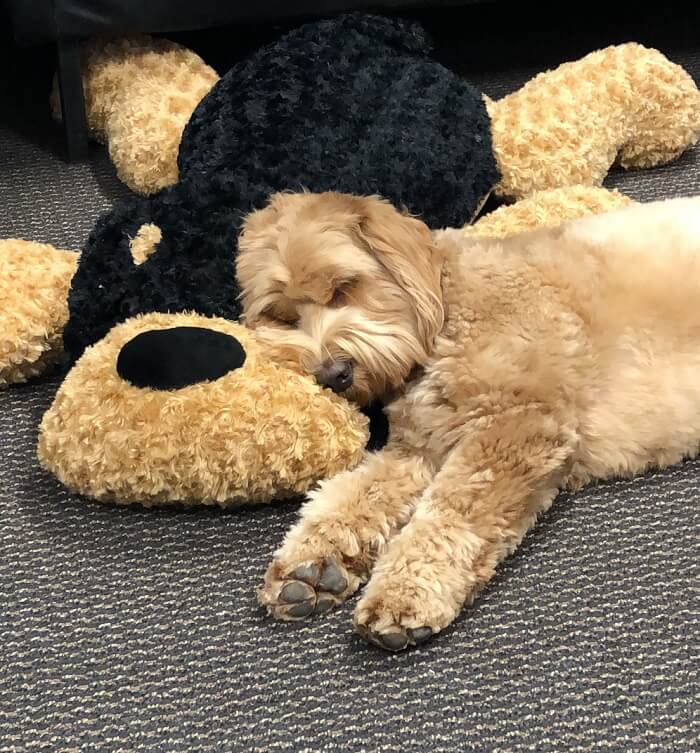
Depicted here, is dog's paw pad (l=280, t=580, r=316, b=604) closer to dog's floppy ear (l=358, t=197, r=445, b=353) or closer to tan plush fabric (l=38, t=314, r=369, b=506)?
tan plush fabric (l=38, t=314, r=369, b=506)

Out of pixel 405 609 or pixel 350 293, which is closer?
pixel 405 609

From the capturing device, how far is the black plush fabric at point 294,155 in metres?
1.98

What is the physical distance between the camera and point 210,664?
1.55 meters

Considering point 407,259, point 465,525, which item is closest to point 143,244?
point 407,259

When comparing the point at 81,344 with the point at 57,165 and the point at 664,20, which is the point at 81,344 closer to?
the point at 57,165

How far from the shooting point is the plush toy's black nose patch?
1.74 m

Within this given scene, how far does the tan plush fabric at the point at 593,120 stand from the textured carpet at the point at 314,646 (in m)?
1.03

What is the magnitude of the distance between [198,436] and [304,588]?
1.07 feet

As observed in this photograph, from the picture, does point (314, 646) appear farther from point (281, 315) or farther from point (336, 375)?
point (281, 315)

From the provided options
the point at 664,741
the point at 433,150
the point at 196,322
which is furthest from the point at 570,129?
the point at 664,741

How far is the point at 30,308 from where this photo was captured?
208cm

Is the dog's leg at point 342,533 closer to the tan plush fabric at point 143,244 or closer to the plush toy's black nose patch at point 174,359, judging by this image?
the plush toy's black nose patch at point 174,359

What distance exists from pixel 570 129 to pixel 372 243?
108 centimetres

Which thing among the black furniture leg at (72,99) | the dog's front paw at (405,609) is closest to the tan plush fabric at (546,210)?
the dog's front paw at (405,609)
